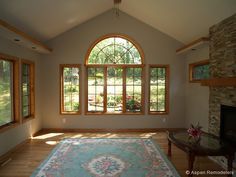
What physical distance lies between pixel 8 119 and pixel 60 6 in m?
2.79

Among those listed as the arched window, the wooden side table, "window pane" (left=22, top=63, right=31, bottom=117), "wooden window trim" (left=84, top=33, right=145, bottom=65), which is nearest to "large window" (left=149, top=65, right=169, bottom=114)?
the arched window

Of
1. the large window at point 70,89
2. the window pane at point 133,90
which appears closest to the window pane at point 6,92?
the large window at point 70,89

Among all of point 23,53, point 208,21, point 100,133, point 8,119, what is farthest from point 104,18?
point 8,119

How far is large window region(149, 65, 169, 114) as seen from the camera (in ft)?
20.3

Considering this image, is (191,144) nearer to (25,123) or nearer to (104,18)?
(25,123)

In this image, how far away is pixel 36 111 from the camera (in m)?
5.66

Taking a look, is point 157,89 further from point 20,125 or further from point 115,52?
→ point 20,125

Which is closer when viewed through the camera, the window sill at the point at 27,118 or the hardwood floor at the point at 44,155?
the hardwood floor at the point at 44,155

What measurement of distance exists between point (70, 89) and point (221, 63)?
4259mm

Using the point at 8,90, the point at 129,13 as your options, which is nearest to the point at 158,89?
the point at 129,13

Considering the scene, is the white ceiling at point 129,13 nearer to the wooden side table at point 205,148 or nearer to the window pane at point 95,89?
the window pane at point 95,89

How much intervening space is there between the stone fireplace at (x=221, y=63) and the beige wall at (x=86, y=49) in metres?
1.93

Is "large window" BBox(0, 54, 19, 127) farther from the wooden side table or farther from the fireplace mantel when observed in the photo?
the fireplace mantel

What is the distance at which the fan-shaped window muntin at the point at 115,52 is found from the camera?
20.1 ft
